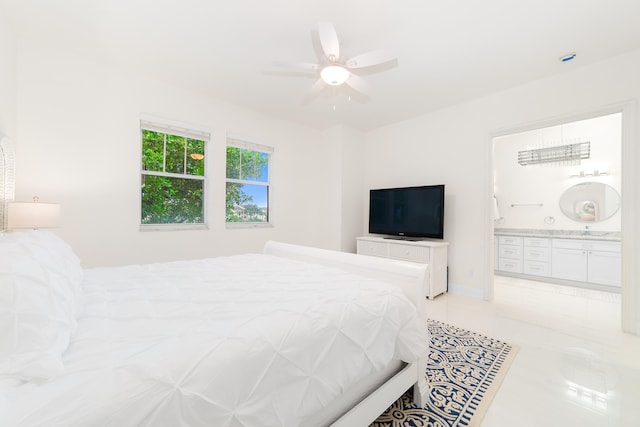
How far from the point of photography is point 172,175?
3.40 meters

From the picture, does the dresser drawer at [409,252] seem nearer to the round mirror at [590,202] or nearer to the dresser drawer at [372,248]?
the dresser drawer at [372,248]

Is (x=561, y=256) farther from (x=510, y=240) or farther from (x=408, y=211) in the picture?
(x=408, y=211)

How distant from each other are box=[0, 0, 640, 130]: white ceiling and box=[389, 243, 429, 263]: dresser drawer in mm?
2072

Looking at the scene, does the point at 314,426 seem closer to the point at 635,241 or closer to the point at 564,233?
the point at 635,241

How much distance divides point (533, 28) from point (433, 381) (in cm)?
→ 291

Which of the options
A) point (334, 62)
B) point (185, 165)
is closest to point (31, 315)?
point (334, 62)

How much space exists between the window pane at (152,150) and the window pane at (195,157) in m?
0.31

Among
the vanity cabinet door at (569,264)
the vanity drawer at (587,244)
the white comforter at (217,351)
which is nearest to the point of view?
the white comforter at (217,351)

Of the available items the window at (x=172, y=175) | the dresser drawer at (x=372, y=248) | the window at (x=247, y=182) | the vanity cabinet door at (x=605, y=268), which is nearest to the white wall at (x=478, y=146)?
the dresser drawer at (x=372, y=248)

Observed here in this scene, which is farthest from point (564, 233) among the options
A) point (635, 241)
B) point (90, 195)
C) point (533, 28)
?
point (90, 195)

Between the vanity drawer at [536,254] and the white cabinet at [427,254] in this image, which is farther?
the vanity drawer at [536,254]

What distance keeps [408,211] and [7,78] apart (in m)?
4.51

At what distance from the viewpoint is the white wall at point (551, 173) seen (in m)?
4.22

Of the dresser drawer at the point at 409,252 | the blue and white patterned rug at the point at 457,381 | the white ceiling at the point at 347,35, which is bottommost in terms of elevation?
the blue and white patterned rug at the point at 457,381
